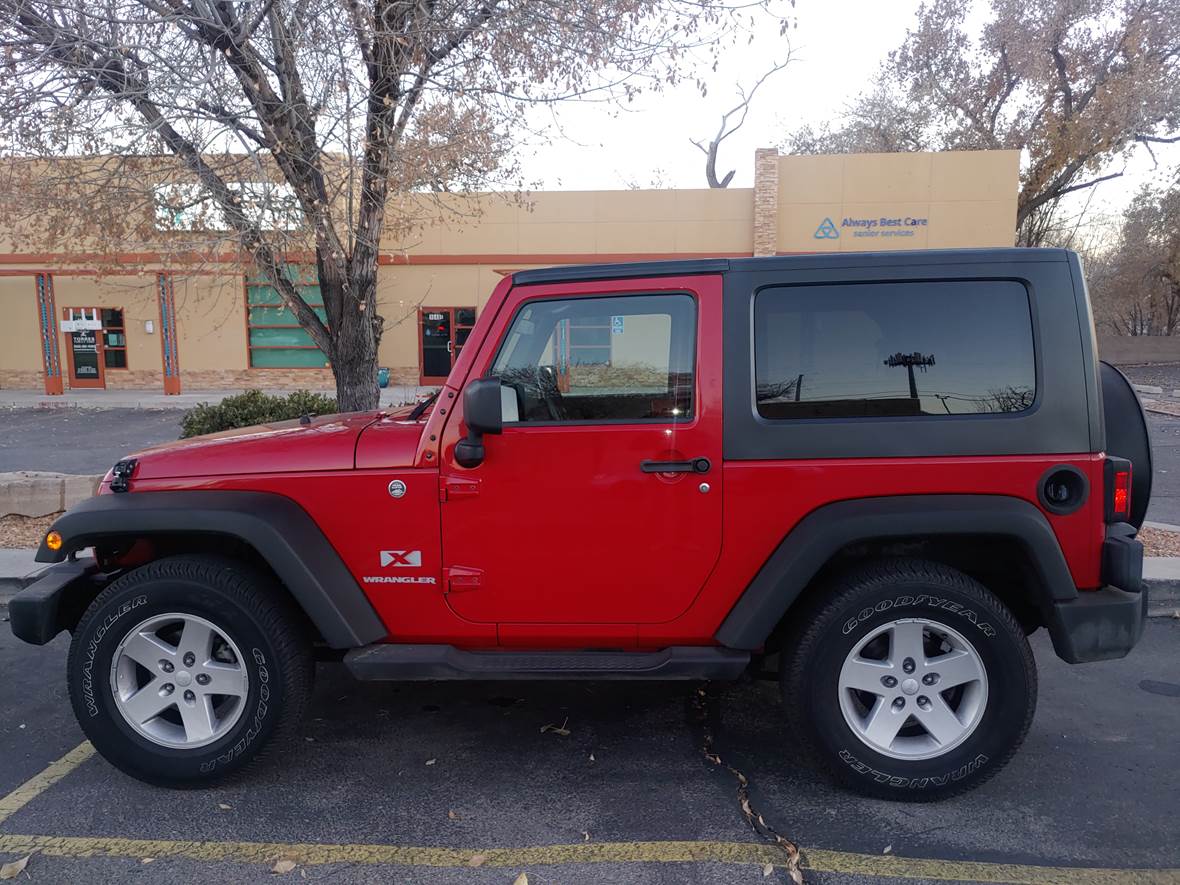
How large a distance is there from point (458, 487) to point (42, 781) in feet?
6.92

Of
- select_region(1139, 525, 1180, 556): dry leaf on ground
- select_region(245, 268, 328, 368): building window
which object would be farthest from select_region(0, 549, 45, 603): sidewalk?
select_region(245, 268, 328, 368): building window

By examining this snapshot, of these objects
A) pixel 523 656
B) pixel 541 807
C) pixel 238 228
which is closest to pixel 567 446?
pixel 523 656

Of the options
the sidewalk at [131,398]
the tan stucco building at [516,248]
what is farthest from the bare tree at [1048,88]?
the sidewalk at [131,398]

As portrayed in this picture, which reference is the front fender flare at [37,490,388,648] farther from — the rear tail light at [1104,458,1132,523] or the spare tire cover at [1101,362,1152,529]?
the spare tire cover at [1101,362,1152,529]

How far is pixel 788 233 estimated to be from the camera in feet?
69.2

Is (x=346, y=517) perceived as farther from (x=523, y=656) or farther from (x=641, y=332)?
(x=641, y=332)

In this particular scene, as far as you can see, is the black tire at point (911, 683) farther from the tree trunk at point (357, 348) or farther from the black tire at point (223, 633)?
the tree trunk at point (357, 348)

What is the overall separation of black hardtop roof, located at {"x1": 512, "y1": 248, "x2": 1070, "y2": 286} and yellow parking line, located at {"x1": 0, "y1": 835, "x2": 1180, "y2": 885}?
208 cm

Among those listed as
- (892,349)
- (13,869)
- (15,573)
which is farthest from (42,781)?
(892,349)

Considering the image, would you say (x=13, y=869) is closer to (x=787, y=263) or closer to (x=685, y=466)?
(x=685, y=466)

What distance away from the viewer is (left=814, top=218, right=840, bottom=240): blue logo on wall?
21062mm

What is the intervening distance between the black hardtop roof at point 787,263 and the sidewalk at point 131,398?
14.5 m

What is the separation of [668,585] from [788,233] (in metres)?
19.4

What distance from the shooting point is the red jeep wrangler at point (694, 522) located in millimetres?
3064
